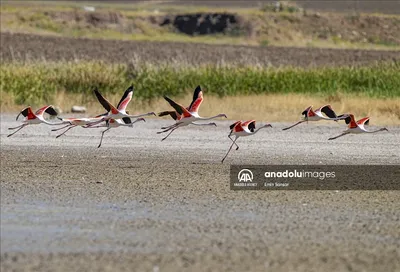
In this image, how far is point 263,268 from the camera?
9367 millimetres

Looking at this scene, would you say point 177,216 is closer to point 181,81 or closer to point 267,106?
point 267,106

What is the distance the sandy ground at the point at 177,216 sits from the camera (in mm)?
9664

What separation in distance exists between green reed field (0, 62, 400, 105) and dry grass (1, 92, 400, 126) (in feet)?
2.96

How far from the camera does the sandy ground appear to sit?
31.7ft

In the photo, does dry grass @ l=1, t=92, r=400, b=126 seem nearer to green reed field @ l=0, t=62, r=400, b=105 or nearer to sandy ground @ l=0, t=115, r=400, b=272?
green reed field @ l=0, t=62, r=400, b=105

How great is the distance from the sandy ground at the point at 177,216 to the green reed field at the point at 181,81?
13.1 m

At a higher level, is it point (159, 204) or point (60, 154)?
point (159, 204)

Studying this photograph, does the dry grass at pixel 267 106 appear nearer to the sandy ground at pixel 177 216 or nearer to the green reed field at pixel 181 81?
the green reed field at pixel 181 81

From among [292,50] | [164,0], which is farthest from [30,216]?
[164,0]

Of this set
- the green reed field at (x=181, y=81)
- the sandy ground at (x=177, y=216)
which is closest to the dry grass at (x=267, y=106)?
the green reed field at (x=181, y=81)

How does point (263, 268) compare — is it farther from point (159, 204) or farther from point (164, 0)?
point (164, 0)

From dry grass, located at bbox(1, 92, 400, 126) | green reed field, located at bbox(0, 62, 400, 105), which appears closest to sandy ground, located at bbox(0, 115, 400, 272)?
dry grass, located at bbox(1, 92, 400, 126)

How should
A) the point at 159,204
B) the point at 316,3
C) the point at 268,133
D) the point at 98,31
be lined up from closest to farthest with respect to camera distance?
the point at 159,204 → the point at 268,133 → the point at 98,31 → the point at 316,3

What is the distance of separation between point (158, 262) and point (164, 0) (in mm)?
154068
